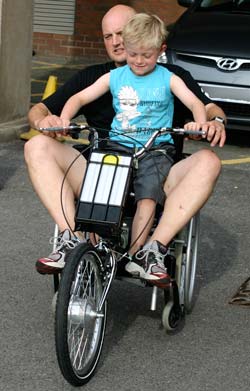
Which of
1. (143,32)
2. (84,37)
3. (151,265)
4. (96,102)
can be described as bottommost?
(84,37)

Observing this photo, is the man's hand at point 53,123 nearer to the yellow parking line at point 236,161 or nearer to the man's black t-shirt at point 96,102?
the man's black t-shirt at point 96,102

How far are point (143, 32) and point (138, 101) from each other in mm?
412

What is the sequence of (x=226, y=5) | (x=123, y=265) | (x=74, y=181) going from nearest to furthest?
(x=123, y=265) → (x=74, y=181) → (x=226, y=5)

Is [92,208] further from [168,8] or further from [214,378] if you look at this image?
[168,8]

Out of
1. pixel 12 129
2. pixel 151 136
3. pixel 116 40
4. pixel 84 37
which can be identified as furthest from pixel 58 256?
pixel 84 37

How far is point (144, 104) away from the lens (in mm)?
5805

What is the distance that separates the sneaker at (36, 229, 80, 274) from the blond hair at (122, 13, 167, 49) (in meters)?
1.01

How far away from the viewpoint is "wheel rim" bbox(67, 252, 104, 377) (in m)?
4.97

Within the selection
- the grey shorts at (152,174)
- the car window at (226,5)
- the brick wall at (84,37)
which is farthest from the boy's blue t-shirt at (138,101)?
the brick wall at (84,37)

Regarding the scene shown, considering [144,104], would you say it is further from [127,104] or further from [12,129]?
[12,129]

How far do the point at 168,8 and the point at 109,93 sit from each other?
12.2 m

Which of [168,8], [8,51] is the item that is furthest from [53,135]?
[168,8]

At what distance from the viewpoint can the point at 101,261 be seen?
5242mm

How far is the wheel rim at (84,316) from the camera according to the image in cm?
497
